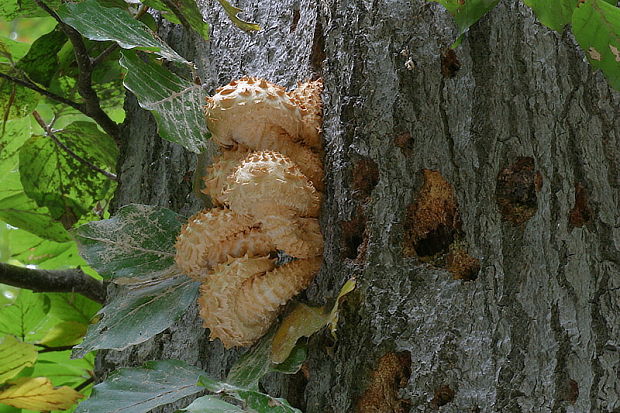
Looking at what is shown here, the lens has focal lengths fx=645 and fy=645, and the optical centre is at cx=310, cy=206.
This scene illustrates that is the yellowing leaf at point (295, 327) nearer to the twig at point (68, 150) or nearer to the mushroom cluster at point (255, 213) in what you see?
the mushroom cluster at point (255, 213)

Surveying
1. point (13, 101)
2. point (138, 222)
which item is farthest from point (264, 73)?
point (13, 101)

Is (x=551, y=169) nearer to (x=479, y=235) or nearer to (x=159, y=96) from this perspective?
(x=479, y=235)

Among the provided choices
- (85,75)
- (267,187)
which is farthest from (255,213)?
(85,75)

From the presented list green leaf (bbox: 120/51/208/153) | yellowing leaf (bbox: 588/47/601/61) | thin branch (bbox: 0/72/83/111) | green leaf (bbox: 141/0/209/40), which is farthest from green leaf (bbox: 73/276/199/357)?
yellowing leaf (bbox: 588/47/601/61)

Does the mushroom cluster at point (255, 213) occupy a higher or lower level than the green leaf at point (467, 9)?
lower

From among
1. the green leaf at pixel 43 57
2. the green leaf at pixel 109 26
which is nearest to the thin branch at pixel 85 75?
the green leaf at pixel 43 57

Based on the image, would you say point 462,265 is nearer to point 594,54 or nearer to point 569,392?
point 569,392
